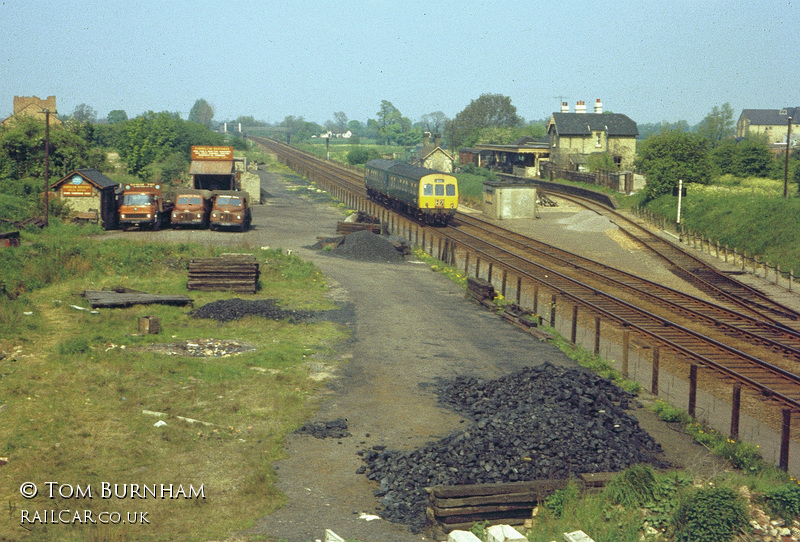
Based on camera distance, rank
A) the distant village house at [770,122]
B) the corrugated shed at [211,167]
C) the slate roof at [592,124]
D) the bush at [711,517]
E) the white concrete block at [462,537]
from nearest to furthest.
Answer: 1. the white concrete block at [462,537]
2. the bush at [711,517]
3. the corrugated shed at [211,167]
4. the slate roof at [592,124]
5. the distant village house at [770,122]

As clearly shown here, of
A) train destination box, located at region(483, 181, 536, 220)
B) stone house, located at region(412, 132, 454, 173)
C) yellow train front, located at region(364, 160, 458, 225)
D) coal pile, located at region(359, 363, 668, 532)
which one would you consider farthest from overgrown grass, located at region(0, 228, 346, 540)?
stone house, located at region(412, 132, 454, 173)

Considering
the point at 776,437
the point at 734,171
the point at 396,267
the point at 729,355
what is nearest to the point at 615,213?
the point at 734,171

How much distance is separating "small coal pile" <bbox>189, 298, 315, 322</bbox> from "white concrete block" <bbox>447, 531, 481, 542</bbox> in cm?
1326

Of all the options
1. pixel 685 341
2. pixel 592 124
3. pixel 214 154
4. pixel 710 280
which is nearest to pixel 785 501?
pixel 685 341

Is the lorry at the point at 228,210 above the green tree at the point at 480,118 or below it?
below

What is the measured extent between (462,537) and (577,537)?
141cm

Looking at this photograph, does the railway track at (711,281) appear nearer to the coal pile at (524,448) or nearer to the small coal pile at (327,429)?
the coal pile at (524,448)

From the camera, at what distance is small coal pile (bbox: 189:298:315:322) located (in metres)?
21.6

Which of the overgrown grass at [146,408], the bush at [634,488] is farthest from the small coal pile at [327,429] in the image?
the bush at [634,488]

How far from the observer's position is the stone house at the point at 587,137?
7912 cm

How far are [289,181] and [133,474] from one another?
2732 inches

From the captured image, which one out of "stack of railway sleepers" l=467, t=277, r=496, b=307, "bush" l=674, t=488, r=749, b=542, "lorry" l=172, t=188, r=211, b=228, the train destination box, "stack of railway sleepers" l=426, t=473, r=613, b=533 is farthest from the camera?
the train destination box

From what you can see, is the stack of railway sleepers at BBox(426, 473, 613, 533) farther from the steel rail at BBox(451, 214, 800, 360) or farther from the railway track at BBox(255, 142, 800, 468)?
the steel rail at BBox(451, 214, 800, 360)

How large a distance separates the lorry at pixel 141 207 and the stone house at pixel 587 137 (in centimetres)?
5012
